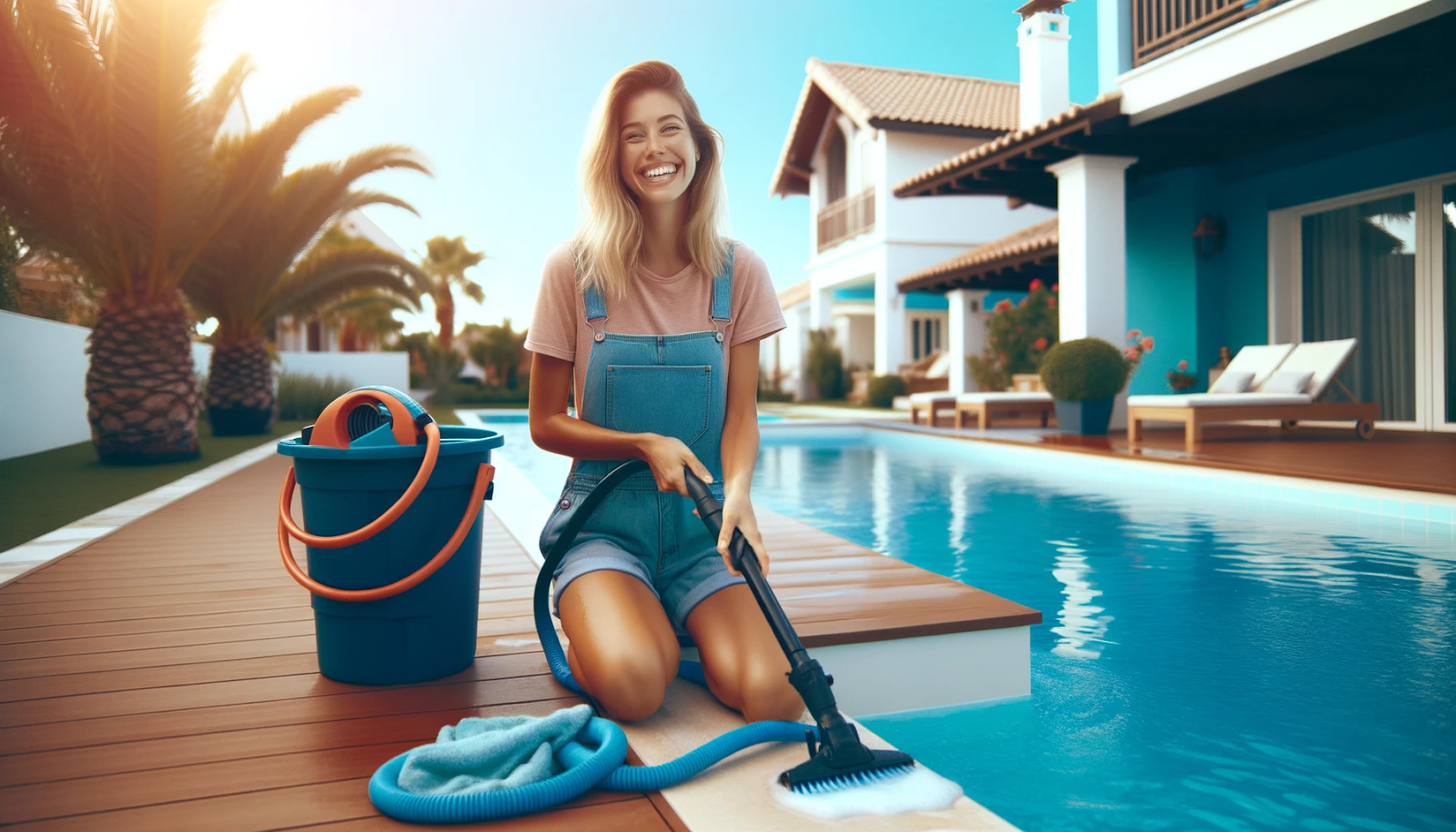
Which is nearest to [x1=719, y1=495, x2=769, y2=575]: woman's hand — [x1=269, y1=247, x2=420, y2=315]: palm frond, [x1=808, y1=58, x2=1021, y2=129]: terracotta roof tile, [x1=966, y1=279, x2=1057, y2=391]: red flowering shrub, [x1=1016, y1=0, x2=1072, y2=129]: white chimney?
[x1=1016, y1=0, x2=1072, y2=129]: white chimney

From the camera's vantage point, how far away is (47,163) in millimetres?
6684

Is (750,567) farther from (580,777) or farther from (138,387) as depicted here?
(138,387)

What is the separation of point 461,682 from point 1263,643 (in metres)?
2.48

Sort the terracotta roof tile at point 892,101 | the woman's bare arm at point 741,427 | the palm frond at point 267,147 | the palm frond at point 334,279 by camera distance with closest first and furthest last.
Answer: the woman's bare arm at point 741,427
the palm frond at point 267,147
the palm frond at point 334,279
the terracotta roof tile at point 892,101

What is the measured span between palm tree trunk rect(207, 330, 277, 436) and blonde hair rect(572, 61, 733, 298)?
9.63 m

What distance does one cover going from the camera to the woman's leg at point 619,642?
5.82 feet

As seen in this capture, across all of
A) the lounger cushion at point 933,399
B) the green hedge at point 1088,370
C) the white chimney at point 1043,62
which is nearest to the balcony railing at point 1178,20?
the white chimney at point 1043,62

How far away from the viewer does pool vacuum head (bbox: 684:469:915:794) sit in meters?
1.48

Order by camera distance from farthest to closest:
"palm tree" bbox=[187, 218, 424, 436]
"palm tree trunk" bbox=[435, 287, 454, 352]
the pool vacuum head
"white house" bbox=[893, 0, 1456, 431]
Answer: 1. "palm tree trunk" bbox=[435, 287, 454, 352]
2. "palm tree" bbox=[187, 218, 424, 436]
3. "white house" bbox=[893, 0, 1456, 431]
4. the pool vacuum head

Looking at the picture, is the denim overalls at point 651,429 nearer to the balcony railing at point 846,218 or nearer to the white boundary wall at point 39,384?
the white boundary wall at point 39,384

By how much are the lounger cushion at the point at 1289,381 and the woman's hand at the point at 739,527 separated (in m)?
7.69

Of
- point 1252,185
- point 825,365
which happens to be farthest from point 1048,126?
point 825,365

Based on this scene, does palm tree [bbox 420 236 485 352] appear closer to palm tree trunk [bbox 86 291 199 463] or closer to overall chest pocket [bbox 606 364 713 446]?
palm tree trunk [bbox 86 291 199 463]

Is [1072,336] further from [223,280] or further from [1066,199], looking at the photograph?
[223,280]
